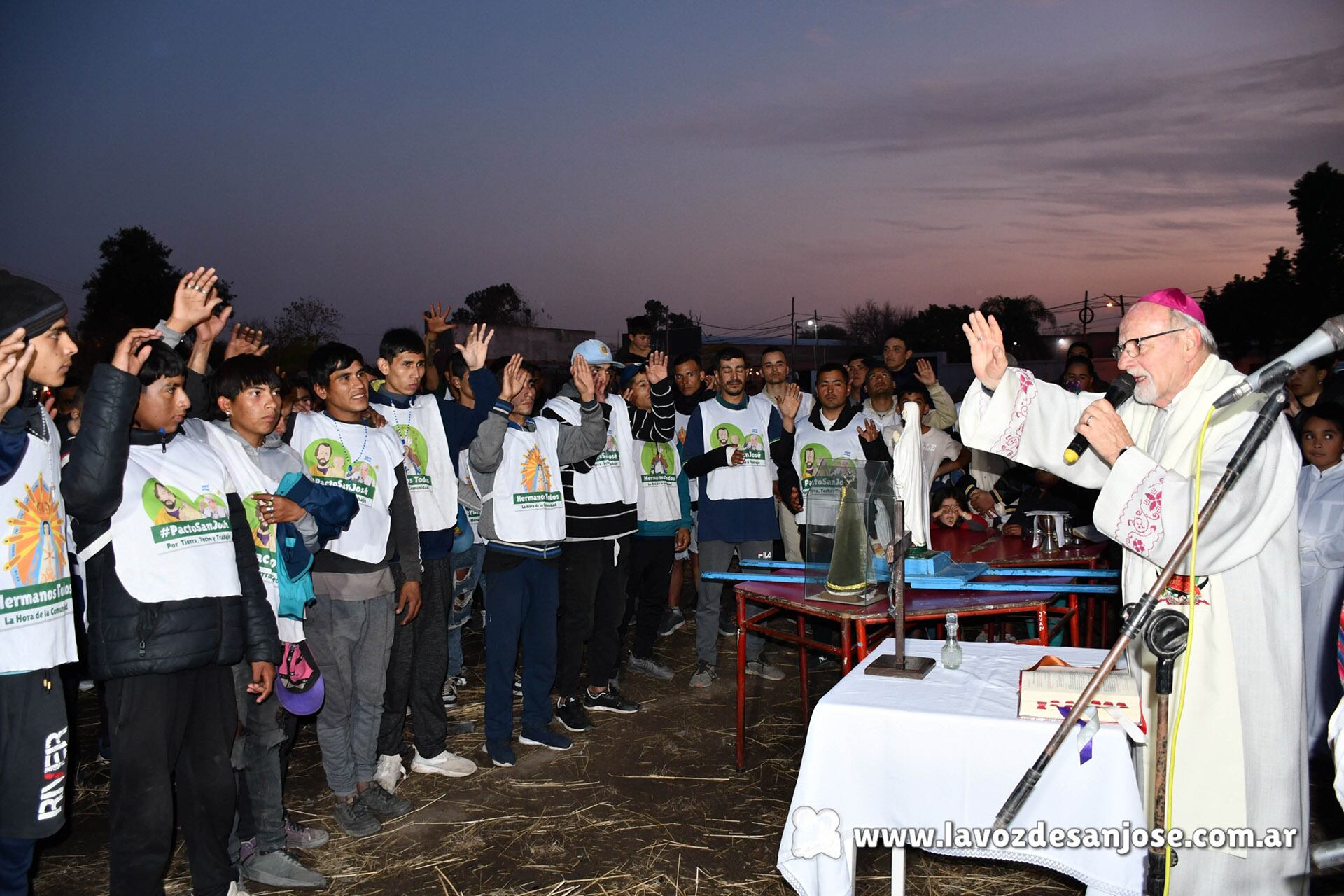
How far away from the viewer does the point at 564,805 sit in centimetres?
468

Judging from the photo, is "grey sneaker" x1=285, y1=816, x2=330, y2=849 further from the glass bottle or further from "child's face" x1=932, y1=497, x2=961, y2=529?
"child's face" x1=932, y1=497, x2=961, y2=529

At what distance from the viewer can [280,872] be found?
12.9ft

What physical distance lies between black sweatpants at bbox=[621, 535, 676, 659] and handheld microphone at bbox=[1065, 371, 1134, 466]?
13.0 ft

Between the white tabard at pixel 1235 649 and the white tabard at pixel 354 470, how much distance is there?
120 inches

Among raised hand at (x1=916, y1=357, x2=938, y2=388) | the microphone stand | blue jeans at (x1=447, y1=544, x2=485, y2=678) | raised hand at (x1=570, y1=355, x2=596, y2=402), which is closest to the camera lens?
the microphone stand

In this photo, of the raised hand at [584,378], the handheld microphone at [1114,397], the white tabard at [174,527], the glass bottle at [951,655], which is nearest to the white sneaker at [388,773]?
the white tabard at [174,527]

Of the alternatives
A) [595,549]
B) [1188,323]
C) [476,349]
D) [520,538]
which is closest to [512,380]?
[476,349]

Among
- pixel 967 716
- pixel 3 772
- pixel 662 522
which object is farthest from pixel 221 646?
pixel 662 522

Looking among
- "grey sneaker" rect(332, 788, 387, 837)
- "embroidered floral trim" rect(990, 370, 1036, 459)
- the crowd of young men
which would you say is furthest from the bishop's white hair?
"grey sneaker" rect(332, 788, 387, 837)

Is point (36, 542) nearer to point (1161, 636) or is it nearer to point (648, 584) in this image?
point (1161, 636)

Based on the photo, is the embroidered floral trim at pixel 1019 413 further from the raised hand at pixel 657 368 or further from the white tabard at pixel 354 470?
the raised hand at pixel 657 368

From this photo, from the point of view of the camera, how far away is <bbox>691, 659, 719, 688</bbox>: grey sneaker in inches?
252

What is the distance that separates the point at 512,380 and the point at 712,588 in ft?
7.33

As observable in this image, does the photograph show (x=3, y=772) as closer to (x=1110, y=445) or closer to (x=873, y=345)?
(x=1110, y=445)
